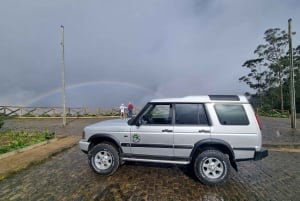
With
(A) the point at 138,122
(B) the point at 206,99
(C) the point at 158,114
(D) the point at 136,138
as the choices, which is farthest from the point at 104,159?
(B) the point at 206,99

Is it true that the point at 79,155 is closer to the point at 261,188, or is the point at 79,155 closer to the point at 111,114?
the point at 261,188

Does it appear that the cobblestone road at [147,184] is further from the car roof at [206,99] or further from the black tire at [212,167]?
the car roof at [206,99]

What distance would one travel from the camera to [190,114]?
592cm

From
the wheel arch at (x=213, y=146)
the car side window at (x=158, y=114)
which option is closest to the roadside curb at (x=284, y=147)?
the wheel arch at (x=213, y=146)

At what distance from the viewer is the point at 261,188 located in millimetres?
5309

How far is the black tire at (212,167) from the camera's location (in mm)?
5547

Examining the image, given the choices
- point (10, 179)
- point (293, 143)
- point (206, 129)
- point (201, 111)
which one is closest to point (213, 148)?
point (206, 129)

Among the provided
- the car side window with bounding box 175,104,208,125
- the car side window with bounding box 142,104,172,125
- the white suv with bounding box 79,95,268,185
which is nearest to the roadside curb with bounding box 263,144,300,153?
the white suv with bounding box 79,95,268,185

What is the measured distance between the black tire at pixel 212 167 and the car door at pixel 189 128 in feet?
1.07

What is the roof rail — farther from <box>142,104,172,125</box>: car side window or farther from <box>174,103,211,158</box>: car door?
<box>142,104,172,125</box>: car side window

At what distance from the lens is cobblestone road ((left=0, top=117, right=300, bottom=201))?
489cm

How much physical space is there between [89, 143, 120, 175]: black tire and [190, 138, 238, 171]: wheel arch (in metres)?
1.90

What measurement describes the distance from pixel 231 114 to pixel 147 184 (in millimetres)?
2475

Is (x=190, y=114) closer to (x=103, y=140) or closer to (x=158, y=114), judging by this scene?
(x=158, y=114)
